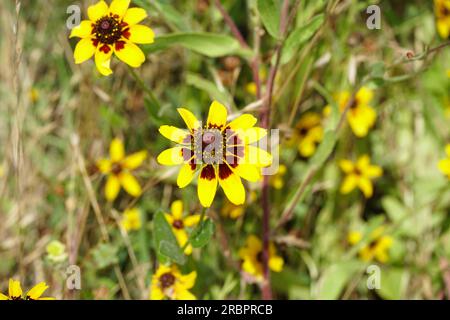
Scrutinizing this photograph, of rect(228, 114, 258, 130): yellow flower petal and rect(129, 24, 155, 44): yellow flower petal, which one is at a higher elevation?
rect(129, 24, 155, 44): yellow flower petal

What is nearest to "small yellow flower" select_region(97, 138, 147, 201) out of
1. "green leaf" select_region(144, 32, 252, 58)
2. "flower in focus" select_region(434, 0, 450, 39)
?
"green leaf" select_region(144, 32, 252, 58)

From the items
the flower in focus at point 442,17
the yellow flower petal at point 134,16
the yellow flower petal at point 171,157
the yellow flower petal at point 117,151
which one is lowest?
the yellow flower petal at point 171,157

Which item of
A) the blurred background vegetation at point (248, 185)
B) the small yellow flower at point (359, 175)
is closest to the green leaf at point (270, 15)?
the blurred background vegetation at point (248, 185)

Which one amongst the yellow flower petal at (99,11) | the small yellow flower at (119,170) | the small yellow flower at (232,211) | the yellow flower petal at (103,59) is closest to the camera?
the yellow flower petal at (103,59)

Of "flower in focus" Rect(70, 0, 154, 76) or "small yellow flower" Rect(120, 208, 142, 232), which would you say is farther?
"small yellow flower" Rect(120, 208, 142, 232)

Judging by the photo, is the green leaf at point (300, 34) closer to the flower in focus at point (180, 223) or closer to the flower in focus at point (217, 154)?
the flower in focus at point (217, 154)

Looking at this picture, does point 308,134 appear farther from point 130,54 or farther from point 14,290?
point 14,290

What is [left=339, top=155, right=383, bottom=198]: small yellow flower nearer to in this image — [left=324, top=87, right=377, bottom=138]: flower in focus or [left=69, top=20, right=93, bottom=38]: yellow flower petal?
[left=324, top=87, right=377, bottom=138]: flower in focus
